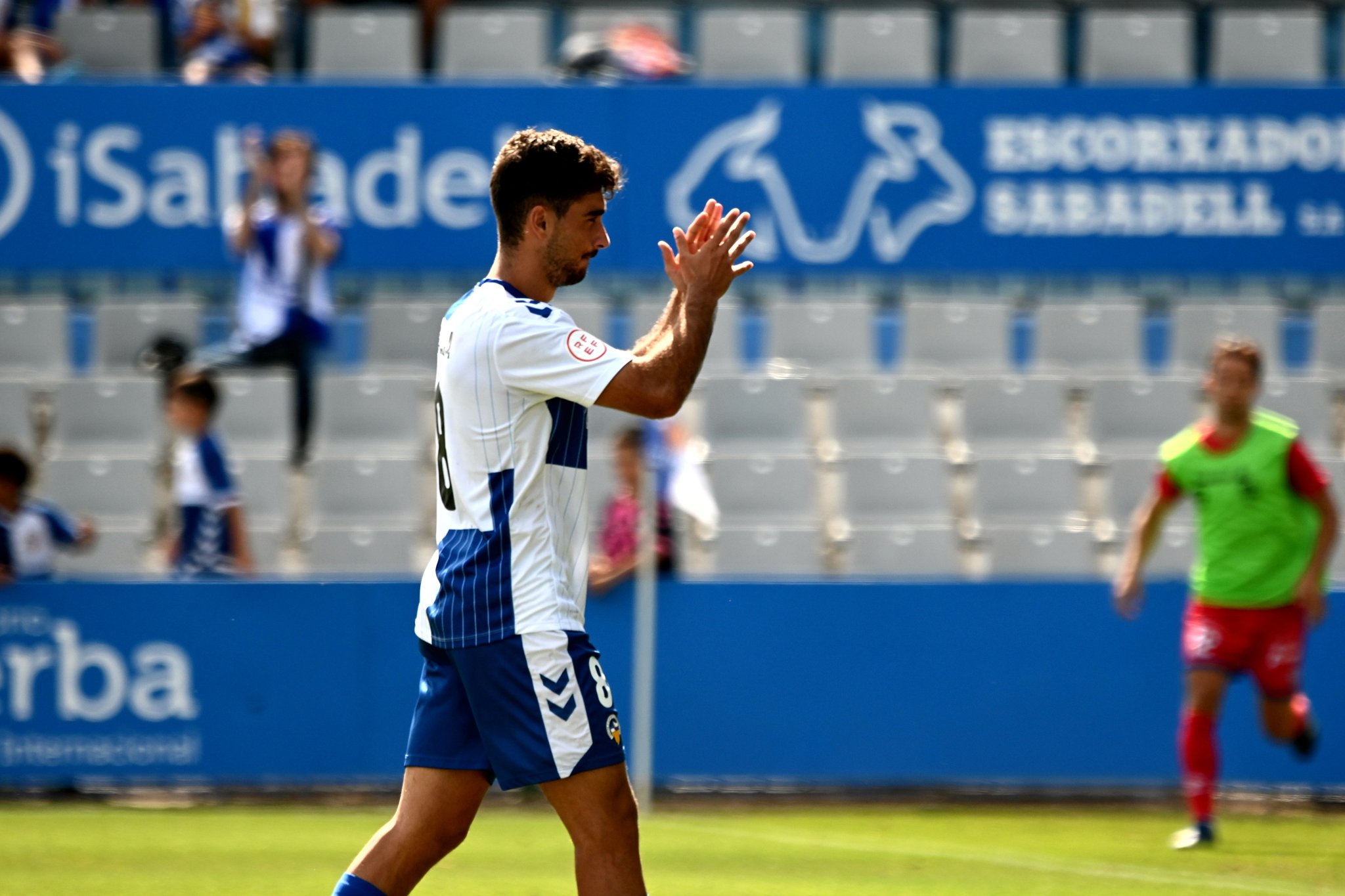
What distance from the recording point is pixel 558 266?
4312 mm

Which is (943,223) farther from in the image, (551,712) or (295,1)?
(551,712)

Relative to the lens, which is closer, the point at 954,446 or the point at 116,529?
the point at 116,529

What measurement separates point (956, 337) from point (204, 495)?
17.3 feet

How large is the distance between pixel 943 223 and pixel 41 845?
23.1 ft

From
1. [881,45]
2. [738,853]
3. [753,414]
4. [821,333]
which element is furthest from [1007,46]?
[738,853]

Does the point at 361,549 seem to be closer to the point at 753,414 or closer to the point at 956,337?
the point at 753,414

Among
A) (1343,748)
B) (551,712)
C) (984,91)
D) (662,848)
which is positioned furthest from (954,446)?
(551,712)

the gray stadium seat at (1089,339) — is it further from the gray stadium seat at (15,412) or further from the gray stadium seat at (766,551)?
the gray stadium seat at (15,412)

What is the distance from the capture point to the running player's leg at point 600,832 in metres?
4.16

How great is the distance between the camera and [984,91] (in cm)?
1238

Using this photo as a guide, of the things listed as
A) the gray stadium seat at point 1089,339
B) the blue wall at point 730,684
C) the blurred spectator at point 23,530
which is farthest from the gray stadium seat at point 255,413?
the gray stadium seat at point 1089,339

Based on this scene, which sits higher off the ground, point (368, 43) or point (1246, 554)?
point (368, 43)

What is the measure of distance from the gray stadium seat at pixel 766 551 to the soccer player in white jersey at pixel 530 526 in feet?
22.1

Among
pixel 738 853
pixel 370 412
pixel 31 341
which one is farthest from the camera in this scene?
pixel 31 341
